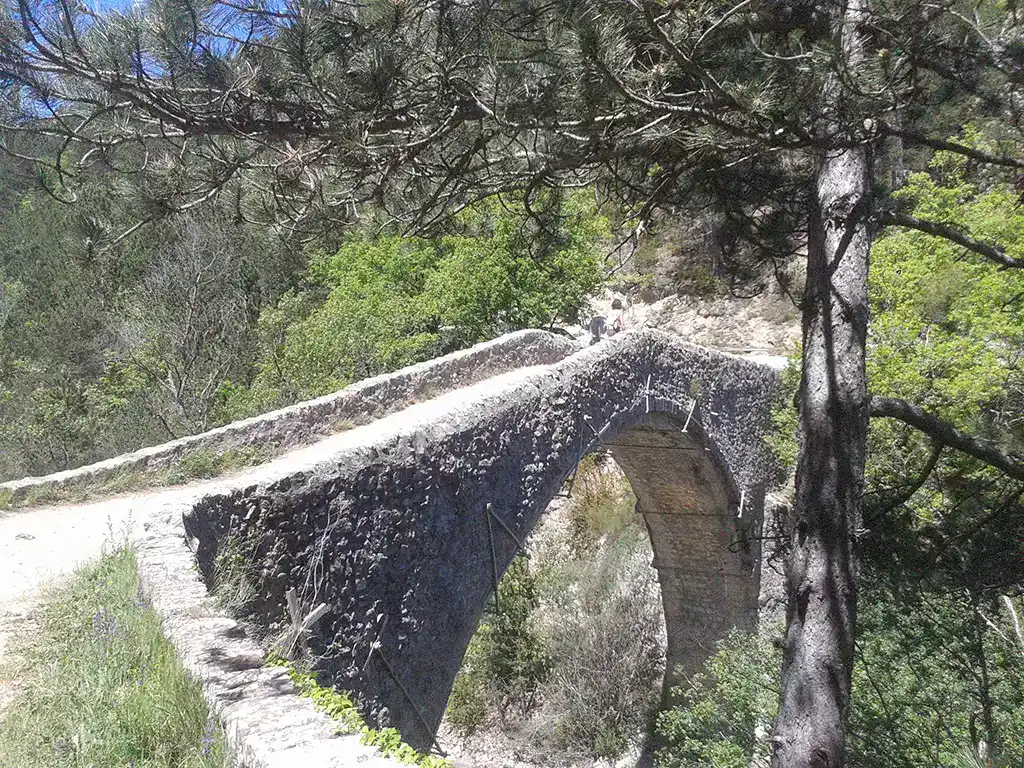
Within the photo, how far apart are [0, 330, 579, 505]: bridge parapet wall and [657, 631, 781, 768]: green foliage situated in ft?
15.9

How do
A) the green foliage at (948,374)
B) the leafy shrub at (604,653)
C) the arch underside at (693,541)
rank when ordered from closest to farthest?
1. the green foliage at (948,374)
2. the arch underside at (693,541)
3. the leafy shrub at (604,653)

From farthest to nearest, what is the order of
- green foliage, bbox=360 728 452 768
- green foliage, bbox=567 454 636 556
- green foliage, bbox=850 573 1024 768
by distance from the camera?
green foliage, bbox=567 454 636 556
green foliage, bbox=850 573 1024 768
green foliage, bbox=360 728 452 768

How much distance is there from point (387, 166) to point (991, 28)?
311 cm

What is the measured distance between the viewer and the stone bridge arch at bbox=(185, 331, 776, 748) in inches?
198

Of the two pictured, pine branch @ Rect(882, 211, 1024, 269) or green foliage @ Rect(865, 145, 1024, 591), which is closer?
pine branch @ Rect(882, 211, 1024, 269)

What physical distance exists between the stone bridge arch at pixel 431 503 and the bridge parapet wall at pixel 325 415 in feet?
1.05

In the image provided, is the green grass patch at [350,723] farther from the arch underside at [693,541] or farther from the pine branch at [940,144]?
the arch underside at [693,541]

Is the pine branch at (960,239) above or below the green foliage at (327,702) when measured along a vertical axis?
above

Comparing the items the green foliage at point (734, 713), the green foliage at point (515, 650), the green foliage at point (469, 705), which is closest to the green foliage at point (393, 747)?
the green foliage at point (734, 713)

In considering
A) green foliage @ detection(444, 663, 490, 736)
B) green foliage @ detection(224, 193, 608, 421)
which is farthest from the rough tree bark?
green foliage @ detection(444, 663, 490, 736)

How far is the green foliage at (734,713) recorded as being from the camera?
25.0ft

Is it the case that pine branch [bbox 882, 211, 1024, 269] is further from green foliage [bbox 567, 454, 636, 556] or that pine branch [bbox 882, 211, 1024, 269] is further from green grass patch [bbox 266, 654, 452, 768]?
green foliage [bbox 567, 454, 636, 556]

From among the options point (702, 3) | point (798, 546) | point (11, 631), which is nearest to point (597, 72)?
point (702, 3)

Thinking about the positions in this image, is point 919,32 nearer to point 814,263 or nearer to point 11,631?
point 814,263
